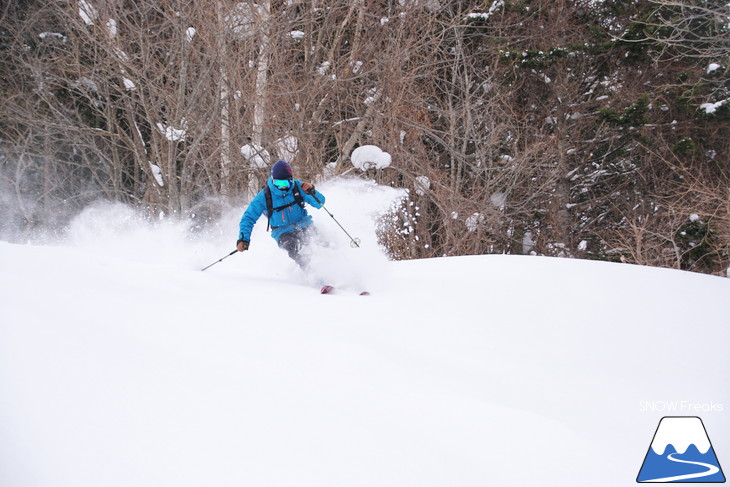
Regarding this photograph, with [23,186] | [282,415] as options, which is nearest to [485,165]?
[282,415]

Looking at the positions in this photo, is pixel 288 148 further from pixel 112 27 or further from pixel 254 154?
pixel 112 27

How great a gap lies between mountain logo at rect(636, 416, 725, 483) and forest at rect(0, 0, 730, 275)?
886cm

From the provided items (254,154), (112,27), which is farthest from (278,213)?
(112,27)

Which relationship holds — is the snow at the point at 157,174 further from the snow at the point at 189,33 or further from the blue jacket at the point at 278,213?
the blue jacket at the point at 278,213

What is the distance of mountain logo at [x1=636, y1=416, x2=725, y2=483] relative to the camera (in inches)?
86.6

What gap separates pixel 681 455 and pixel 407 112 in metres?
13.0

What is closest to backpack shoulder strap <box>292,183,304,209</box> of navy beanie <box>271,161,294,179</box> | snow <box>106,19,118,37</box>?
navy beanie <box>271,161,294,179</box>

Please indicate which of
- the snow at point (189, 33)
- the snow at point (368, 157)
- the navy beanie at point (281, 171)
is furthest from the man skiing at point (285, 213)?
the snow at point (189, 33)

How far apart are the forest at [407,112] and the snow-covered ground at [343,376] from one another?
740cm

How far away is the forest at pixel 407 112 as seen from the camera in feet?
37.2

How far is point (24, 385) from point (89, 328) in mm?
687

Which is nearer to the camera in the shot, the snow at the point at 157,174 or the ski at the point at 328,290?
the ski at the point at 328,290

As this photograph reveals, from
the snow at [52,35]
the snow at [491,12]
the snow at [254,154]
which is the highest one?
the snow at [491,12]

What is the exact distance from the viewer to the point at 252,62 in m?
11.4
